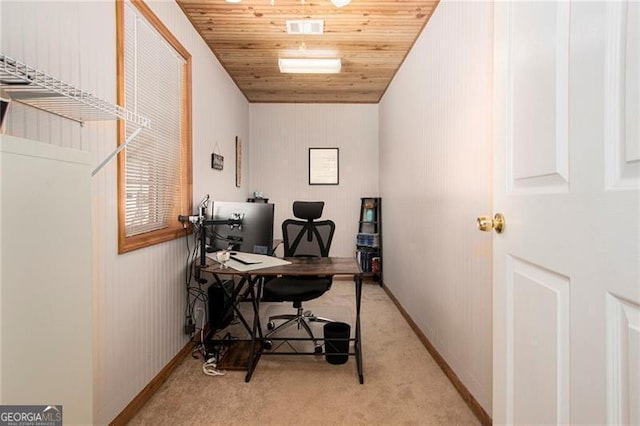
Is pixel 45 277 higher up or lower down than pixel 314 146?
lower down

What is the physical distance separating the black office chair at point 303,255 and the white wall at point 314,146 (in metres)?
2.13

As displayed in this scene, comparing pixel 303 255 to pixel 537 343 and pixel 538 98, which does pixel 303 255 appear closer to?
pixel 537 343

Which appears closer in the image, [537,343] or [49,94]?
[537,343]

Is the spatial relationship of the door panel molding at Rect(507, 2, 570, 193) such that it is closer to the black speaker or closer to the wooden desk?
the wooden desk

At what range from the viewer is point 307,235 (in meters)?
2.96

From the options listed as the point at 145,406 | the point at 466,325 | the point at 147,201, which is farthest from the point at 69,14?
the point at 466,325

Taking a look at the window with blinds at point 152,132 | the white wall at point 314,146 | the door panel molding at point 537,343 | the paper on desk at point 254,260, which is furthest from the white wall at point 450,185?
the window with blinds at point 152,132

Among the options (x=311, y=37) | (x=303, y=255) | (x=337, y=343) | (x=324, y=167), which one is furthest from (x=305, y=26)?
(x=337, y=343)

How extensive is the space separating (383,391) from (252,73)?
373 cm

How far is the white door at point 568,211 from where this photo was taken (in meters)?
0.59

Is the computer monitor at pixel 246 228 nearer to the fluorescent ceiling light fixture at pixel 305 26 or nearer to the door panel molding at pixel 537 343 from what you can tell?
the fluorescent ceiling light fixture at pixel 305 26

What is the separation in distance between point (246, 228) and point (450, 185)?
5.05 feet

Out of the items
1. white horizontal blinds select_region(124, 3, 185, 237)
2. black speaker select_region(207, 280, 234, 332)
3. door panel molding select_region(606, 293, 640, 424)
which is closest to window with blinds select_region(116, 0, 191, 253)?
white horizontal blinds select_region(124, 3, 185, 237)

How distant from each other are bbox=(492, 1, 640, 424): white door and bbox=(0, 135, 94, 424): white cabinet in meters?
1.23
